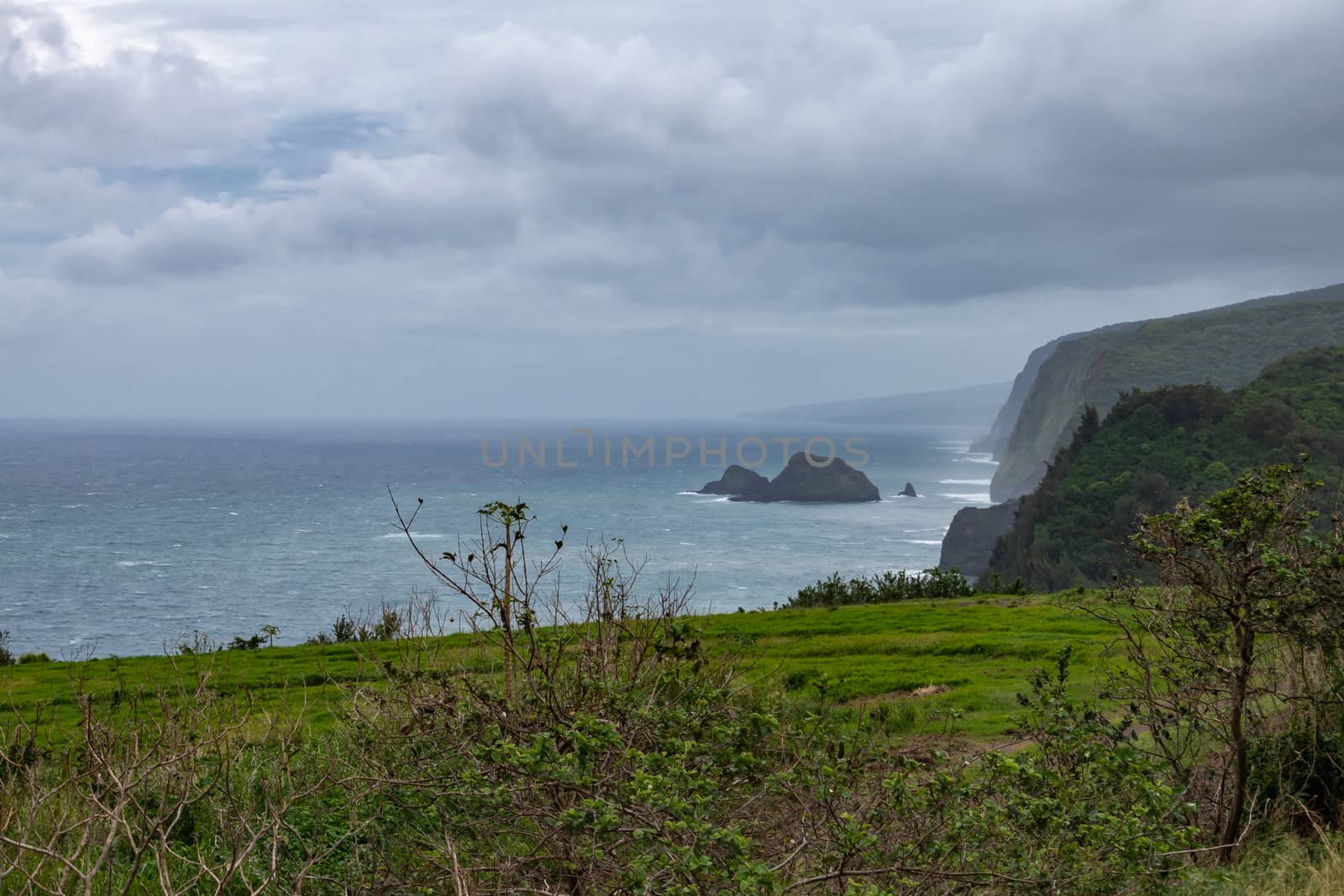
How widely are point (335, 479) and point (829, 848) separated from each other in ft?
551

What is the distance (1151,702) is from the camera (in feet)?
23.4

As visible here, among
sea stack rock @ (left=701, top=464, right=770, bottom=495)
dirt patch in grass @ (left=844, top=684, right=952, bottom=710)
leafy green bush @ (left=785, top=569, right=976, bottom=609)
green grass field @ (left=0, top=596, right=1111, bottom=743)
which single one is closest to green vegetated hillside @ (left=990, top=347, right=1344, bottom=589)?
leafy green bush @ (left=785, top=569, right=976, bottom=609)

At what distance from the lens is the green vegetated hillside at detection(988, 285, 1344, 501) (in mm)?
116562

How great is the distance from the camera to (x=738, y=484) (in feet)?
487

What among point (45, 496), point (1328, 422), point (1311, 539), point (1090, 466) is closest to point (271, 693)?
point (1311, 539)

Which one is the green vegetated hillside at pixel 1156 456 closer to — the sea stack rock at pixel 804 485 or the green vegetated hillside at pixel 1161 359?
the green vegetated hillside at pixel 1161 359

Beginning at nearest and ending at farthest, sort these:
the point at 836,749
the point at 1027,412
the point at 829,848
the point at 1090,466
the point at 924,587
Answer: the point at 829,848 → the point at 836,749 → the point at 924,587 → the point at 1090,466 → the point at 1027,412

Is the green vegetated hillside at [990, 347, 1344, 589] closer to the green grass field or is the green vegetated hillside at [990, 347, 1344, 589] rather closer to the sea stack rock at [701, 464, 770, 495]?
the green grass field

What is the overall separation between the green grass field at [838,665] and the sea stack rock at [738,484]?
117756 millimetres

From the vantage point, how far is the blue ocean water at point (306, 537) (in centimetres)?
6588

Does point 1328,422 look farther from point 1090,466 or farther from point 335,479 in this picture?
point 335,479

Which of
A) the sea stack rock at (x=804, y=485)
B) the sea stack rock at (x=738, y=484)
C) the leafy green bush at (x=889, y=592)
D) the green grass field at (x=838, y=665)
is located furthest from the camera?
the sea stack rock at (x=738, y=484)

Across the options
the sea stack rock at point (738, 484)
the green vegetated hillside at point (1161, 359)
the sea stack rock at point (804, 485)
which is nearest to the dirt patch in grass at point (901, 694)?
the green vegetated hillside at point (1161, 359)

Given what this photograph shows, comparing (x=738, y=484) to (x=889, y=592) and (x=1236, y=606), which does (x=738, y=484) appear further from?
(x=1236, y=606)
